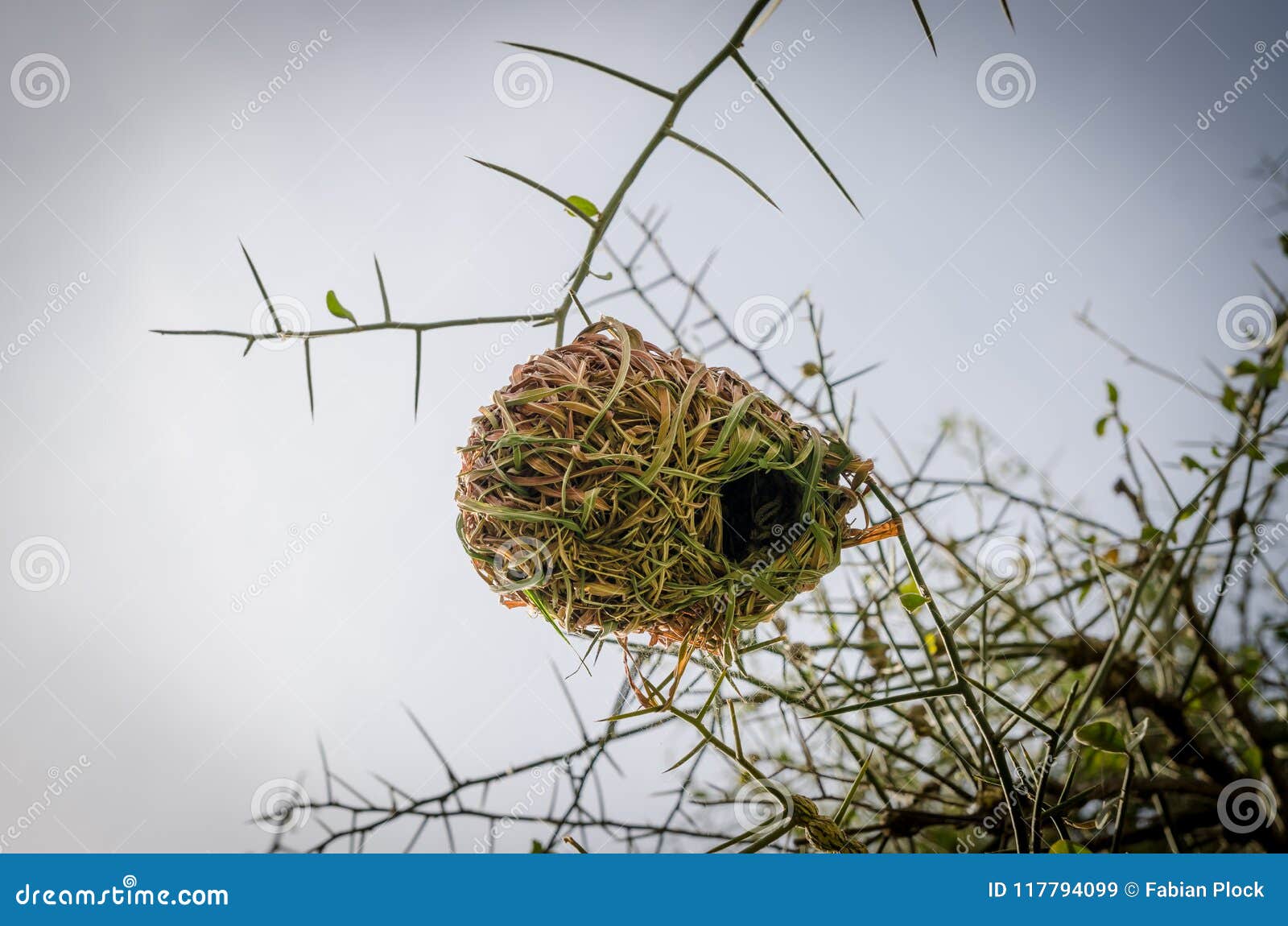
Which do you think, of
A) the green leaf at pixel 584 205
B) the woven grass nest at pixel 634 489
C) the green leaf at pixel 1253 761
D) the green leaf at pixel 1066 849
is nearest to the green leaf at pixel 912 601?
the woven grass nest at pixel 634 489

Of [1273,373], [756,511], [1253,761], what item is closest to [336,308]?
[756,511]

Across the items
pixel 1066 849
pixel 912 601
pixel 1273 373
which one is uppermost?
pixel 1273 373

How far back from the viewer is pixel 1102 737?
0.52 m

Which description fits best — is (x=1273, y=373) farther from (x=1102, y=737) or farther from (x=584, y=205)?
(x=584, y=205)

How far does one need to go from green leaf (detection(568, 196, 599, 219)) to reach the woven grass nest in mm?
95

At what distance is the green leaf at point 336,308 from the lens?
0.55 metres

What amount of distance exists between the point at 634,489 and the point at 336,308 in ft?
0.81

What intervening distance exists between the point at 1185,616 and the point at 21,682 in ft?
6.29

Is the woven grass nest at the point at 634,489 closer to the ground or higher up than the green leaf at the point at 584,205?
A: closer to the ground

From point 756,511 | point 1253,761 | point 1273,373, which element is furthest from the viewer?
point 1253,761

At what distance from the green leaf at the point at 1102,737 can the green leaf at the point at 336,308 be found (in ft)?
1.81

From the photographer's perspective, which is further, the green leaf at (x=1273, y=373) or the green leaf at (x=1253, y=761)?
the green leaf at (x=1253, y=761)

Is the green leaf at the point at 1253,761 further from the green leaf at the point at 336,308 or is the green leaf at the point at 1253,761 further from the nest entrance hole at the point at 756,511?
the green leaf at the point at 336,308
